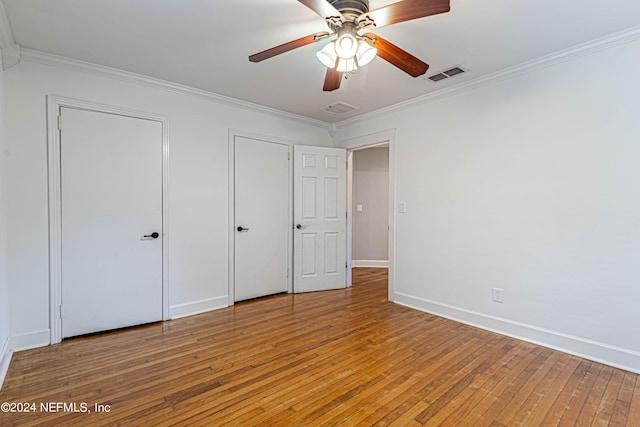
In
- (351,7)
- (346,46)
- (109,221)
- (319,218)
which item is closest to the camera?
(351,7)

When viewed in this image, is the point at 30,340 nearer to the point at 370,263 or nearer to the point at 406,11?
the point at 406,11

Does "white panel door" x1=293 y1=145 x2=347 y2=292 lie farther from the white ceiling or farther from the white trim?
the white trim

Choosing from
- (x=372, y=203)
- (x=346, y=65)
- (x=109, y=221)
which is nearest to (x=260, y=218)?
(x=109, y=221)

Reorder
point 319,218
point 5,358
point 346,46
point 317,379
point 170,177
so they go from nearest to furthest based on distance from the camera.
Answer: point 346,46 < point 317,379 < point 5,358 < point 170,177 < point 319,218

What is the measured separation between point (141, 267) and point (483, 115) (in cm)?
382

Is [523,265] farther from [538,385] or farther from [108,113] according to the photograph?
[108,113]

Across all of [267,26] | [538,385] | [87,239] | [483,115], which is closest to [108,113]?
[87,239]

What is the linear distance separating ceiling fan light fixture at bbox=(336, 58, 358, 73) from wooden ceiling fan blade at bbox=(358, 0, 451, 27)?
29 cm

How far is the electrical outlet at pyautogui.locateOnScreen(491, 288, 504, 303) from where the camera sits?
2.99 metres

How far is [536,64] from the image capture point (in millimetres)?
2719

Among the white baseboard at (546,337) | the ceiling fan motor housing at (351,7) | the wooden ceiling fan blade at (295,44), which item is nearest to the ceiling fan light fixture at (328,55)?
the wooden ceiling fan blade at (295,44)

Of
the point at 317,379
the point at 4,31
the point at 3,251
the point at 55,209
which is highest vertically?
the point at 4,31

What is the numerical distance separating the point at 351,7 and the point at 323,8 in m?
0.22

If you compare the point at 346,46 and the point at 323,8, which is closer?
the point at 323,8
